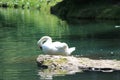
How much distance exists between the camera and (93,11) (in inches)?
2339

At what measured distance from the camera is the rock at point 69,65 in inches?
722

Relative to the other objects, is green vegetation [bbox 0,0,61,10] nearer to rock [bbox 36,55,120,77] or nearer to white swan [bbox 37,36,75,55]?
white swan [bbox 37,36,75,55]

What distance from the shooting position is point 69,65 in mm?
18703

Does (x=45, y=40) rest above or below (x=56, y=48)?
above

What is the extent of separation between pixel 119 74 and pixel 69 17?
4575 centimetres

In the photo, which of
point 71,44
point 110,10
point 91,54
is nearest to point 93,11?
point 110,10

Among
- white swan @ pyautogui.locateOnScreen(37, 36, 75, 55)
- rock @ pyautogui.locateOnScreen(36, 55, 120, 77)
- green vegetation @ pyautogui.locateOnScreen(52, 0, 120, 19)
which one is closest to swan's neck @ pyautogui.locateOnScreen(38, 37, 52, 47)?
white swan @ pyautogui.locateOnScreen(37, 36, 75, 55)

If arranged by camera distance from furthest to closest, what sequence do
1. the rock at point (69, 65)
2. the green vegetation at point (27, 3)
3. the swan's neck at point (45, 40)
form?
the green vegetation at point (27, 3) → the swan's neck at point (45, 40) → the rock at point (69, 65)

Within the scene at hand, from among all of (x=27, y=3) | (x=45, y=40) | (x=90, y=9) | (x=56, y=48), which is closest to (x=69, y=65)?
(x=56, y=48)

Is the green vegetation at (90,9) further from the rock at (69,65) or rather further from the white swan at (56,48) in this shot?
the rock at (69,65)

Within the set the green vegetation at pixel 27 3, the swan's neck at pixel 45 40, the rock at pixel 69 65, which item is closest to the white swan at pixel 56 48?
the swan's neck at pixel 45 40

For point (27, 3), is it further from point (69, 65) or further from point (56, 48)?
point (69, 65)

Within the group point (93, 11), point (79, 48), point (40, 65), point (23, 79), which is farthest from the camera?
point (93, 11)

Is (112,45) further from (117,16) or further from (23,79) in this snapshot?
(117,16)
